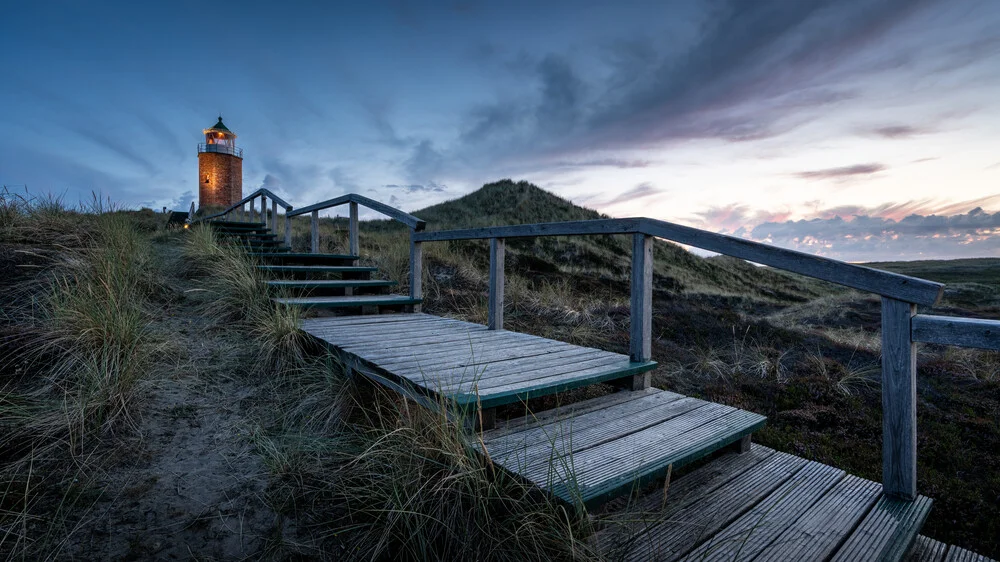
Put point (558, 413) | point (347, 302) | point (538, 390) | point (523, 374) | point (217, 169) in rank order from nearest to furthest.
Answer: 1. point (558, 413)
2. point (538, 390)
3. point (523, 374)
4. point (347, 302)
5. point (217, 169)

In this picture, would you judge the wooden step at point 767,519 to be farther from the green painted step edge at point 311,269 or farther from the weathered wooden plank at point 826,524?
the green painted step edge at point 311,269

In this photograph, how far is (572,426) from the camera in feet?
7.88

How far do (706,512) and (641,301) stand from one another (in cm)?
153

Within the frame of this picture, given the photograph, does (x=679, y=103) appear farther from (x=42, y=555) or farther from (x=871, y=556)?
(x=42, y=555)

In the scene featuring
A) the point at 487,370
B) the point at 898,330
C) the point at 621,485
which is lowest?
the point at 621,485

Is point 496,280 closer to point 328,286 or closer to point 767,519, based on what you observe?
point 328,286

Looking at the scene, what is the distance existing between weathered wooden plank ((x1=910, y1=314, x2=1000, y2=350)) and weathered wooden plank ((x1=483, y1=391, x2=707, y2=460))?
1.30m

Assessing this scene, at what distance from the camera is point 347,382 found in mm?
3365

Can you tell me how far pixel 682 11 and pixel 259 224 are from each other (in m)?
11.3

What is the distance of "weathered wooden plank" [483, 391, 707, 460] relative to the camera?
7.00ft

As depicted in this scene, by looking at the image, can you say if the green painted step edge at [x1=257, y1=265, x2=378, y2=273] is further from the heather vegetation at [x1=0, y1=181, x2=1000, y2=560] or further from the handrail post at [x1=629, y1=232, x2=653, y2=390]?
the handrail post at [x1=629, y1=232, x2=653, y2=390]

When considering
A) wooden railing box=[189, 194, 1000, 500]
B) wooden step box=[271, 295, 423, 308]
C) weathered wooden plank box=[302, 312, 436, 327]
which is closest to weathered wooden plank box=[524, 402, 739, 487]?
wooden railing box=[189, 194, 1000, 500]

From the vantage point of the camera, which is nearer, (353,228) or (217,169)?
(353,228)

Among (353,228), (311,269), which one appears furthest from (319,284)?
(353,228)
